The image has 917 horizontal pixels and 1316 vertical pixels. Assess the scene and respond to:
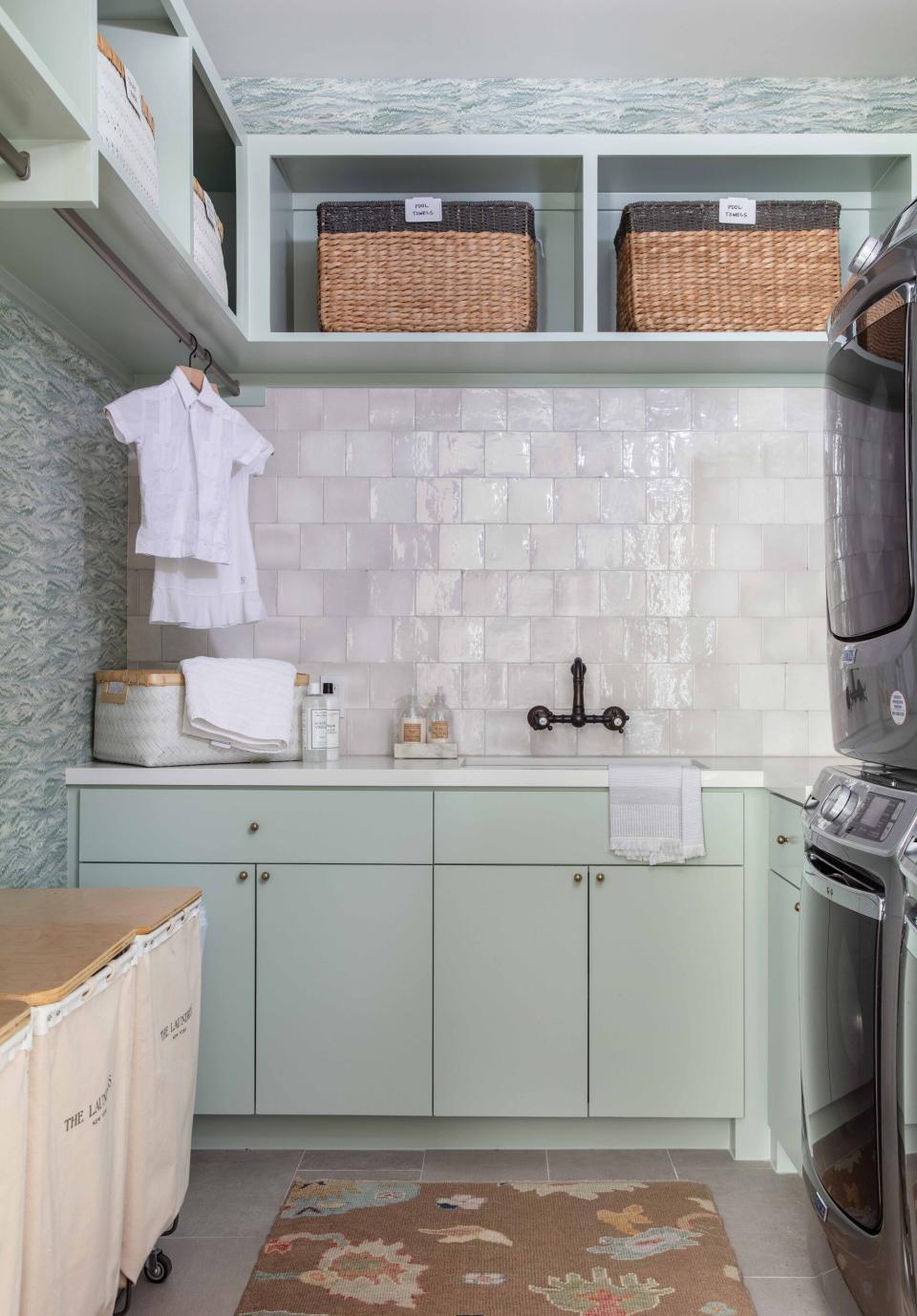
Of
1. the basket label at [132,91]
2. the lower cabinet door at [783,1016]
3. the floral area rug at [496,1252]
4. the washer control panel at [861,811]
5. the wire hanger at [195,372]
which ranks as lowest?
the floral area rug at [496,1252]

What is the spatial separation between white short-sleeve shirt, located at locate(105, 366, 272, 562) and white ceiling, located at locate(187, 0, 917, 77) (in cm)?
107

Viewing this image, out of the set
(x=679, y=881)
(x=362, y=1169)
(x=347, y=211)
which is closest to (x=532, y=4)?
(x=347, y=211)

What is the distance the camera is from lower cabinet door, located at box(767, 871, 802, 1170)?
2.35m

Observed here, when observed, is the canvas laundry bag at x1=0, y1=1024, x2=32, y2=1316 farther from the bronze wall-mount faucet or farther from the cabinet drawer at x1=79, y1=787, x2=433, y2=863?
the bronze wall-mount faucet

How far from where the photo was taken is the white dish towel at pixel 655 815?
260 centimetres

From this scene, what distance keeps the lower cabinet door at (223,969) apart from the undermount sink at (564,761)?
0.71 meters

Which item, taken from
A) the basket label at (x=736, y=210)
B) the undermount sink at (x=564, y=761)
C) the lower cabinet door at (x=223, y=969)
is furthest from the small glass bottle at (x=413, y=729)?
the basket label at (x=736, y=210)

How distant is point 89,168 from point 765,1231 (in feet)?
8.17

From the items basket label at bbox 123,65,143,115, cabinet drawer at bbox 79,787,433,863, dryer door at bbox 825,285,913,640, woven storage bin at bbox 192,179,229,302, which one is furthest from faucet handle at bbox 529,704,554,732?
basket label at bbox 123,65,143,115

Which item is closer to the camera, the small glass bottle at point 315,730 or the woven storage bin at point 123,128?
the woven storage bin at point 123,128

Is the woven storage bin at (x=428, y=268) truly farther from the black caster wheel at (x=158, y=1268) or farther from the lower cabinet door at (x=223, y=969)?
the black caster wheel at (x=158, y=1268)

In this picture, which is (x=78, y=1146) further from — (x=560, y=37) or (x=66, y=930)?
(x=560, y=37)

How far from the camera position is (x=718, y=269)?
281 cm

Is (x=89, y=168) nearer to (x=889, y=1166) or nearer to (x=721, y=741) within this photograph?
(x=889, y=1166)
